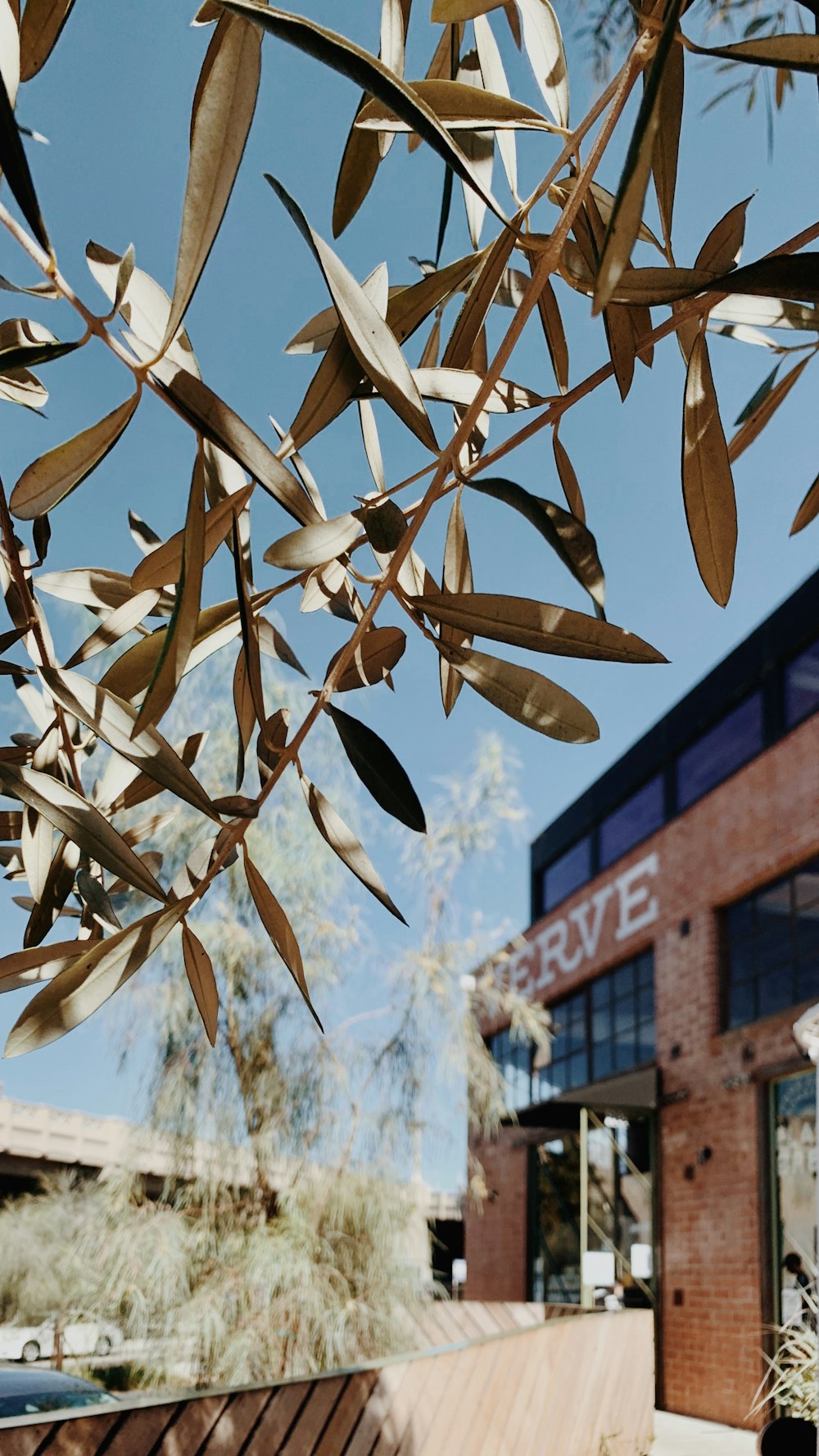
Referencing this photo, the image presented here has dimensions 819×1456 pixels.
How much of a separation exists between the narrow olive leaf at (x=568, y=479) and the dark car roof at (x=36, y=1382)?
487 cm

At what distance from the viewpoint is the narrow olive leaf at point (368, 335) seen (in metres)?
0.61

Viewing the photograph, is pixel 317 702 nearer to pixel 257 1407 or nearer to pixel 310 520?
pixel 310 520

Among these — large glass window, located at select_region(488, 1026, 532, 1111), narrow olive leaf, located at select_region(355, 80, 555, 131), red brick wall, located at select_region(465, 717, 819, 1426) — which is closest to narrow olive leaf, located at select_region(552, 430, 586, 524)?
narrow olive leaf, located at select_region(355, 80, 555, 131)

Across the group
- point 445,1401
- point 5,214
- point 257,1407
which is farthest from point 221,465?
point 445,1401

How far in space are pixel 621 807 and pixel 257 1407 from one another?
907cm

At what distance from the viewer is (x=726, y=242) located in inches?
31.8

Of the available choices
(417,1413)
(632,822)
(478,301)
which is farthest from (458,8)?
(632,822)

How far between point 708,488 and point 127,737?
0.40 meters

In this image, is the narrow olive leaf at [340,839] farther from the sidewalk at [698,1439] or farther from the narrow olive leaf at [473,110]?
the sidewalk at [698,1439]

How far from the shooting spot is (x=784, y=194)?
15.8 feet

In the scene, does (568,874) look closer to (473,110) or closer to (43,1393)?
(43,1393)

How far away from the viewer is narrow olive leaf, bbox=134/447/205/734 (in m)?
0.61

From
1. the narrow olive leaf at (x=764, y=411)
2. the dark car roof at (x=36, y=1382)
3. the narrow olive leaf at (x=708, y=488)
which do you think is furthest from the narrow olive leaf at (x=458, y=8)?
the dark car roof at (x=36, y=1382)

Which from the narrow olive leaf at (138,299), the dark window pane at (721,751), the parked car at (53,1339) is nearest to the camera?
the narrow olive leaf at (138,299)
